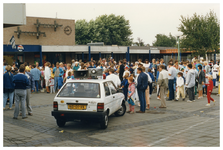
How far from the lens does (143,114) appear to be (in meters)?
11.0

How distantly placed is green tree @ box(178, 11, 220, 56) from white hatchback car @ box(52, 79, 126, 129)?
30156 millimetres

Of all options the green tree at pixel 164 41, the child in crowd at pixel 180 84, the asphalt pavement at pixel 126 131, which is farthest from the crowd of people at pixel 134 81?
the green tree at pixel 164 41

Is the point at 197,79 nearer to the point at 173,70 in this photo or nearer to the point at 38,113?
→ the point at 173,70

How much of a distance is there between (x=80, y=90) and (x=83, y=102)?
0.52 m

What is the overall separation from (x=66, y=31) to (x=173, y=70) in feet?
101

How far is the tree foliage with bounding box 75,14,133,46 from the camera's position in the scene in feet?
225

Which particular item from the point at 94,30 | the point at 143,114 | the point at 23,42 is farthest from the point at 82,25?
the point at 143,114

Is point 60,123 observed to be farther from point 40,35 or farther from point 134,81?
point 40,35

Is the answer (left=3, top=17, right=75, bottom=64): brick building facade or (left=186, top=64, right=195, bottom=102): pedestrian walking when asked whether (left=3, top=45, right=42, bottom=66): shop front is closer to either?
(left=3, top=17, right=75, bottom=64): brick building facade

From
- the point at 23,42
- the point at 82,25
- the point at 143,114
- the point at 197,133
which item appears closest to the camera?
the point at 197,133

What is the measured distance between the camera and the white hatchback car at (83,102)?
26.9ft

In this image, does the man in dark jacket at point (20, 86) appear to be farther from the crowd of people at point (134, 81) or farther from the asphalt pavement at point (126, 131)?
the asphalt pavement at point (126, 131)

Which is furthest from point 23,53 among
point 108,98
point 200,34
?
point 108,98

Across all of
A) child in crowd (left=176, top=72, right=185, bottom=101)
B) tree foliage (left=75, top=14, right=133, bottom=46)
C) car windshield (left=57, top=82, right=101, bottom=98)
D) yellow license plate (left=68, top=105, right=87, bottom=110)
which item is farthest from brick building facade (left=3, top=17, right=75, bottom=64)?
yellow license plate (left=68, top=105, right=87, bottom=110)
